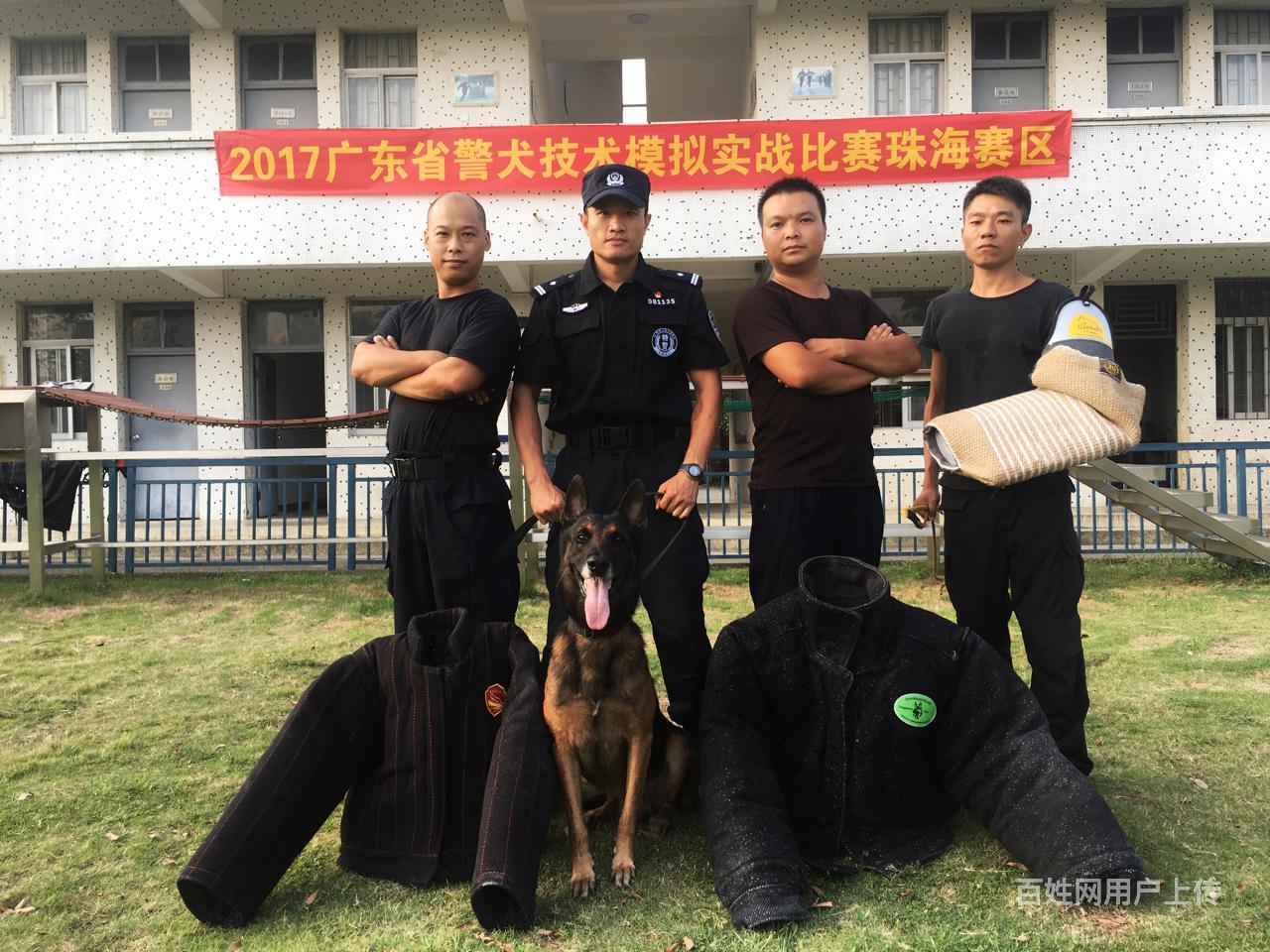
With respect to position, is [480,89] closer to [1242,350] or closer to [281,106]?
[281,106]

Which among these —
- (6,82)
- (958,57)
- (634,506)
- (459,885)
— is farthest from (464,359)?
(6,82)

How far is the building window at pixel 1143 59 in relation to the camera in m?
10.9

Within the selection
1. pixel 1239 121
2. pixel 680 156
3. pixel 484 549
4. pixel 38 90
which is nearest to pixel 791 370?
pixel 484 549

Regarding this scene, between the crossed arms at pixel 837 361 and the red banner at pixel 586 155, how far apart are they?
24.1ft

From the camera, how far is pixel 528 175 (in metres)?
9.52

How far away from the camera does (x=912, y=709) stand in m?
2.44

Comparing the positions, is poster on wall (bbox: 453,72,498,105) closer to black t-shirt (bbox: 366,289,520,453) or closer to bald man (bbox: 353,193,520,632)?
bald man (bbox: 353,193,520,632)

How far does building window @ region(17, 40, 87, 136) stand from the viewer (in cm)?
1121

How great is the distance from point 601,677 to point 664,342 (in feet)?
3.88

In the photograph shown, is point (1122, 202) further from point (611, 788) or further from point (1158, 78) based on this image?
point (611, 788)

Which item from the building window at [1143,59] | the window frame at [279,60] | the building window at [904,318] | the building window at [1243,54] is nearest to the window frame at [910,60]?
the building window at [1143,59]

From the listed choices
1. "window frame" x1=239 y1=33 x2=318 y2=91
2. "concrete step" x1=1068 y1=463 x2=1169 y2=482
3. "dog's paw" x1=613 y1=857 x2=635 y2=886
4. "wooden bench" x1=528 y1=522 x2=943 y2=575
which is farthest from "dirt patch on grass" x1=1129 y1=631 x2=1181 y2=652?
"window frame" x1=239 y1=33 x2=318 y2=91

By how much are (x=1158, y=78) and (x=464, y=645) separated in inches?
505

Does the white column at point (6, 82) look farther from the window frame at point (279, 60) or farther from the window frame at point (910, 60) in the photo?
the window frame at point (910, 60)
